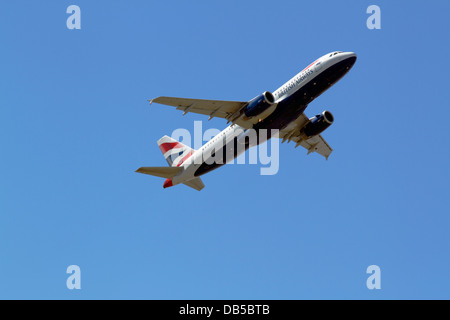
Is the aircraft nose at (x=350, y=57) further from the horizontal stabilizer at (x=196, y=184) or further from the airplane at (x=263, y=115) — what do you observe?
the horizontal stabilizer at (x=196, y=184)

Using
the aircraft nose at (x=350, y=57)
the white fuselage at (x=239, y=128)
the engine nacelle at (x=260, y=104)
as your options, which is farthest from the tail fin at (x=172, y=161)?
the aircraft nose at (x=350, y=57)

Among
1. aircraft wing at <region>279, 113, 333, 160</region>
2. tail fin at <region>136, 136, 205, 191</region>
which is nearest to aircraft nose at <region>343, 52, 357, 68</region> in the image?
aircraft wing at <region>279, 113, 333, 160</region>

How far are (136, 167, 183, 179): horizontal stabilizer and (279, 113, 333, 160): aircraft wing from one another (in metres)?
10.1

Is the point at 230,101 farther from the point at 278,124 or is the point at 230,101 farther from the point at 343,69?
the point at 343,69

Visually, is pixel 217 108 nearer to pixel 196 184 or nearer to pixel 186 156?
pixel 186 156

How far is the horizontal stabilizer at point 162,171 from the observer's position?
5347cm

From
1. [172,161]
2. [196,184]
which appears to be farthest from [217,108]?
[172,161]

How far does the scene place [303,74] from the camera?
156 ft

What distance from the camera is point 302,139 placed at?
55812mm

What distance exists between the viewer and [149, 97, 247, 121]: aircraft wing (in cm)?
4784

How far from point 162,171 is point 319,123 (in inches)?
561
